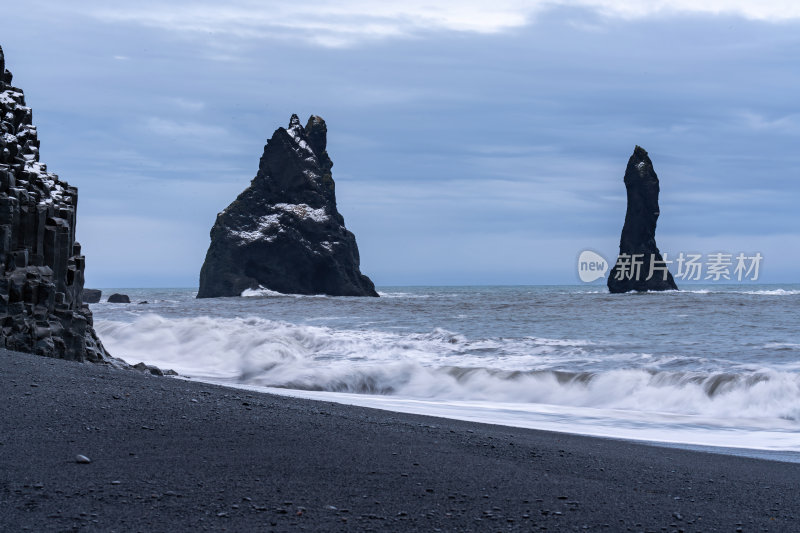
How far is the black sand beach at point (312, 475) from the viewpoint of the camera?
155 inches

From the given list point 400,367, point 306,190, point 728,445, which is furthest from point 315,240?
point 728,445

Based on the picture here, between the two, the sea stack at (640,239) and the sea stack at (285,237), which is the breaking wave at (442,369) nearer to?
the sea stack at (285,237)

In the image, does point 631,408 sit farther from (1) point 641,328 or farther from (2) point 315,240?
(2) point 315,240

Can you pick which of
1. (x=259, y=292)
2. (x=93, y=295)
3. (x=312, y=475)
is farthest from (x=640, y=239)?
(x=312, y=475)

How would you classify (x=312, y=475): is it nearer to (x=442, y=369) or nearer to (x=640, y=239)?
(x=442, y=369)

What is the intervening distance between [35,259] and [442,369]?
26.1 ft

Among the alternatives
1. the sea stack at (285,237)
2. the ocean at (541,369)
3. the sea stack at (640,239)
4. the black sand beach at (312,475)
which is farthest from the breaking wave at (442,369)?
the sea stack at (640,239)

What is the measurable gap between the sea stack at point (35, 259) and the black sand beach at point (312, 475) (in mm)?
3867

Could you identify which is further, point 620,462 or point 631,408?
point 631,408

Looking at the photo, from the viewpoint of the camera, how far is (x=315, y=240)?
90.7 m

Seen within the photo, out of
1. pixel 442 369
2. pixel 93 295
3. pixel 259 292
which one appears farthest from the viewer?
pixel 259 292

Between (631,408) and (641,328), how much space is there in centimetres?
1177

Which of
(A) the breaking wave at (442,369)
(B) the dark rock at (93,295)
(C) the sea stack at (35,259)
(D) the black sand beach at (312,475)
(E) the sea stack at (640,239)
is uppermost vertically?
(E) the sea stack at (640,239)

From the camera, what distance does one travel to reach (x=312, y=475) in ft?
15.3
